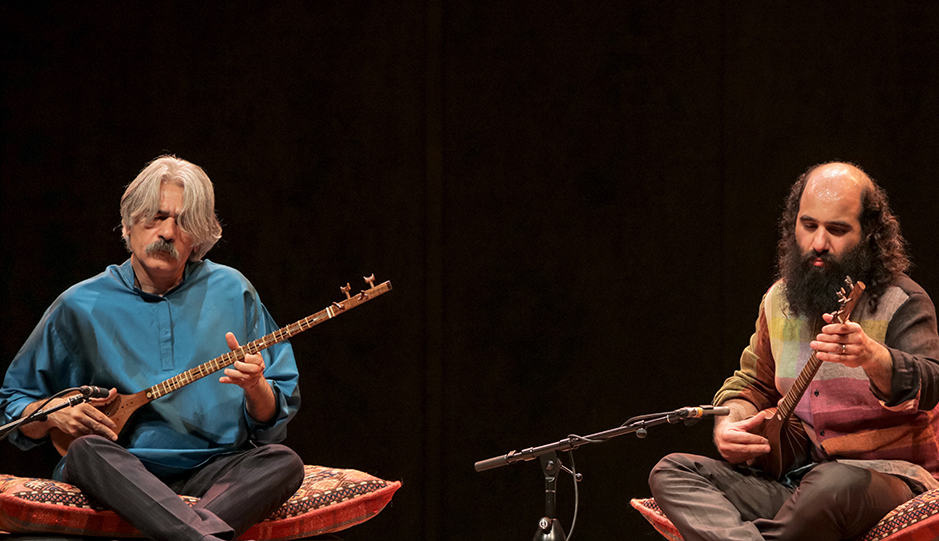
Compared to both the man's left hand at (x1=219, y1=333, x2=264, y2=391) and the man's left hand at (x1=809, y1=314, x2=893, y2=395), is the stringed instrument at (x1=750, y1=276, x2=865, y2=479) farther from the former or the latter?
the man's left hand at (x1=219, y1=333, x2=264, y2=391)

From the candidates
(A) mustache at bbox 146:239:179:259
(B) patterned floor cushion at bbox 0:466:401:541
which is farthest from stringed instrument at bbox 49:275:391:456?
(A) mustache at bbox 146:239:179:259

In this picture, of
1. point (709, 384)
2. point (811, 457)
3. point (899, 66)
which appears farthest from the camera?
point (709, 384)

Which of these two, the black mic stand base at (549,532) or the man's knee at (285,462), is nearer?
the black mic stand base at (549,532)

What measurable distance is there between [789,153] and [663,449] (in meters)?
1.34

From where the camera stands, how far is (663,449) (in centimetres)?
407

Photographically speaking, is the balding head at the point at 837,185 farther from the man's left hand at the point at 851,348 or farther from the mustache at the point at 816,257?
the man's left hand at the point at 851,348

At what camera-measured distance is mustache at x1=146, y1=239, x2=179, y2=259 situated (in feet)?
10.5

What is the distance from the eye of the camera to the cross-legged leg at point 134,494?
2695 millimetres

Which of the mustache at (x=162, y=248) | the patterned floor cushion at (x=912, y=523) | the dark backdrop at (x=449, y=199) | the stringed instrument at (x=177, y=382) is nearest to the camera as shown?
the patterned floor cushion at (x=912, y=523)

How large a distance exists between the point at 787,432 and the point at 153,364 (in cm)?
207

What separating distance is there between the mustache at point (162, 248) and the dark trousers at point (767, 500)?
1735mm

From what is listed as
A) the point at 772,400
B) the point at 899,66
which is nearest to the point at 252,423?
the point at 772,400

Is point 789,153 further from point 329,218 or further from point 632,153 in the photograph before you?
point 329,218

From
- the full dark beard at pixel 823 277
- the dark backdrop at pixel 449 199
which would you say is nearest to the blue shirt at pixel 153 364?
the dark backdrop at pixel 449 199
